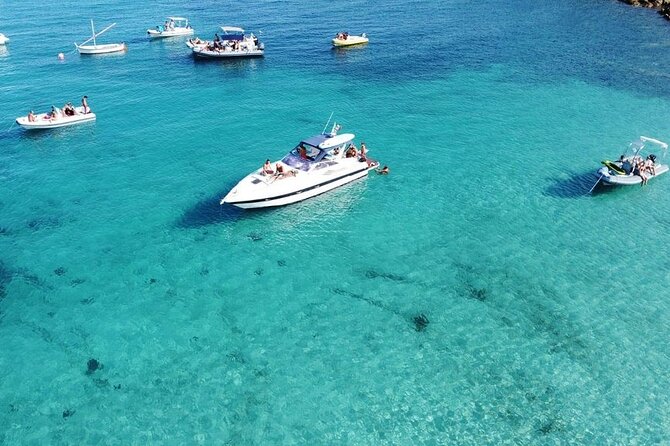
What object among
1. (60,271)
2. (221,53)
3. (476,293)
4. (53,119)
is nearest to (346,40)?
(221,53)

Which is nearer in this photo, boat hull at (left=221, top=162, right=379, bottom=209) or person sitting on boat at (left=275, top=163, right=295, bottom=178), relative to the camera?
boat hull at (left=221, top=162, right=379, bottom=209)

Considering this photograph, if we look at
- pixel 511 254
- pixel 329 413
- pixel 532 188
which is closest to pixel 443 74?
pixel 532 188

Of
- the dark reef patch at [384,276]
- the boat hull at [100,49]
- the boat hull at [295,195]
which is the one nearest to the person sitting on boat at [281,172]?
the boat hull at [295,195]

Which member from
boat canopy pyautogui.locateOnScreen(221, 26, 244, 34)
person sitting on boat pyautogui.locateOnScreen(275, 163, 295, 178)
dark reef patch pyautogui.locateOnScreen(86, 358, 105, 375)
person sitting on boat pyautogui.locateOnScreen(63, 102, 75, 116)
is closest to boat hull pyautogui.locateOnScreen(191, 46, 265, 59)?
boat canopy pyautogui.locateOnScreen(221, 26, 244, 34)

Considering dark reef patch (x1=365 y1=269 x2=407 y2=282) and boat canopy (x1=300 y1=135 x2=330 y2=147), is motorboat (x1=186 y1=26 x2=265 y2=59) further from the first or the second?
dark reef patch (x1=365 y1=269 x2=407 y2=282)

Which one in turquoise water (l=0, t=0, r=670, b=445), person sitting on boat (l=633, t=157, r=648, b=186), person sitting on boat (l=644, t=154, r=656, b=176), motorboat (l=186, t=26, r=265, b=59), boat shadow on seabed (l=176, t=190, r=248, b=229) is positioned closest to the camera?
turquoise water (l=0, t=0, r=670, b=445)

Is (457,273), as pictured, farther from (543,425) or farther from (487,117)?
(487,117)

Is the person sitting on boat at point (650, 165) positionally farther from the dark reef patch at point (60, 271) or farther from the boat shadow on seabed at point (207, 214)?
the dark reef patch at point (60, 271)
